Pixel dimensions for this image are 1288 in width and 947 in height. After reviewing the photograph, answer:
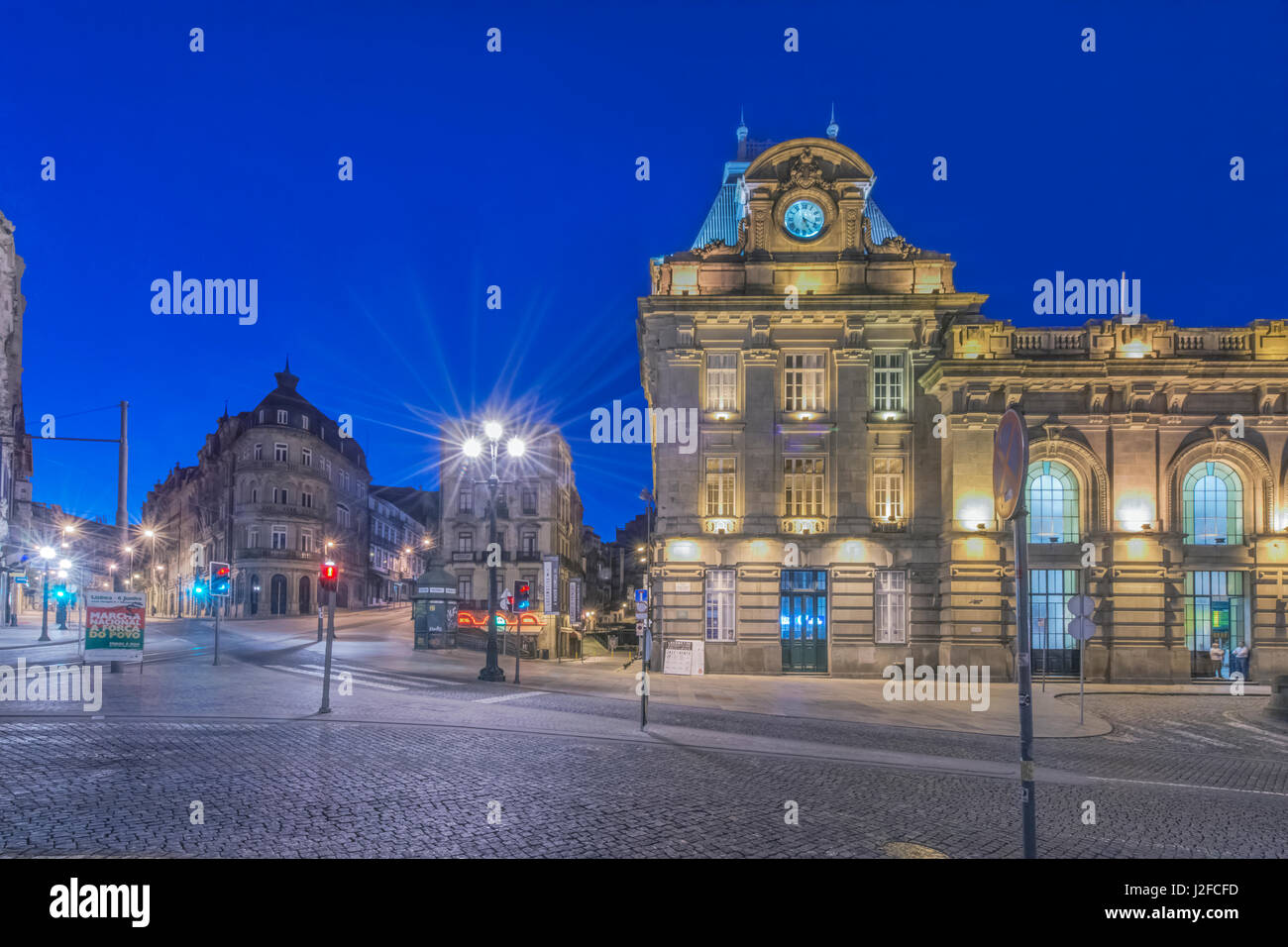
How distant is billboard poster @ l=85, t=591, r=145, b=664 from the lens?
23.6 meters

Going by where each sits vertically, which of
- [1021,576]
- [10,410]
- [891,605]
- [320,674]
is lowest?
[320,674]

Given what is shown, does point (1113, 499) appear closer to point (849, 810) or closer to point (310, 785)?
point (849, 810)

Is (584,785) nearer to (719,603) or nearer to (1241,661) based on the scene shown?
(719,603)

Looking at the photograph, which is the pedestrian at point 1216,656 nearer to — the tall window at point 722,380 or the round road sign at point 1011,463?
the tall window at point 722,380

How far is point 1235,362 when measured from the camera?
30125mm

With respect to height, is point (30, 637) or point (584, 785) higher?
point (584, 785)

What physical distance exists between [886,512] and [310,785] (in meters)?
25.5

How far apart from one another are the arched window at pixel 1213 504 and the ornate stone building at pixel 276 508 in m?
63.3

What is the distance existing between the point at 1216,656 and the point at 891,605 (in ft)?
38.1

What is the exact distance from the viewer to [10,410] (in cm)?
6400

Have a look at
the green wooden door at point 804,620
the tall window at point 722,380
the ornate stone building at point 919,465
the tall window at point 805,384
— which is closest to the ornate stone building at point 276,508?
the tall window at point 722,380

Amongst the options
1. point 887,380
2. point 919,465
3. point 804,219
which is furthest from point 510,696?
point 804,219
